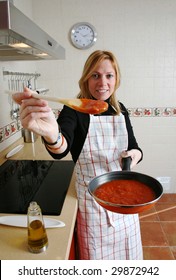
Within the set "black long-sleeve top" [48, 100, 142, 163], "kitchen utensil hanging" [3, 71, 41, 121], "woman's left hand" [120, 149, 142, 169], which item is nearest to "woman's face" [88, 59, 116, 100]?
"black long-sleeve top" [48, 100, 142, 163]

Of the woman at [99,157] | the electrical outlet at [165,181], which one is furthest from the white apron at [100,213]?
the electrical outlet at [165,181]

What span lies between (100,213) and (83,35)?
1672mm

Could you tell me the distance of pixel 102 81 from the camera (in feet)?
3.60

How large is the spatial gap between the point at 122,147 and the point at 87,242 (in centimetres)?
47

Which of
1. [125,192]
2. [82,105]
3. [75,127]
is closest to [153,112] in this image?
[75,127]

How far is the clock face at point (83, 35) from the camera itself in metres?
2.15

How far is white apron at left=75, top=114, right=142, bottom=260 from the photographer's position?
42.6 inches

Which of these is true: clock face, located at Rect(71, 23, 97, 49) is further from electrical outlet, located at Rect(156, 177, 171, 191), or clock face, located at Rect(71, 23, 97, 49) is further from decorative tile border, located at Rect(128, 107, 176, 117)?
electrical outlet, located at Rect(156, 177, 171, 191)

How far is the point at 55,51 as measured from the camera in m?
1.19

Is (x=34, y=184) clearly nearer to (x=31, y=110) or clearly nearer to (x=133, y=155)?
(x=133, y=155)

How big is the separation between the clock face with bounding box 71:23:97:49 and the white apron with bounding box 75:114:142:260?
1274 millimetres

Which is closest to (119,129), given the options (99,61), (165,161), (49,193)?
(99,61)

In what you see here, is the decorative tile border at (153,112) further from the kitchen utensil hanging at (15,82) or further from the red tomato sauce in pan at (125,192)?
the red tomato sauce in pan at (125,192)
